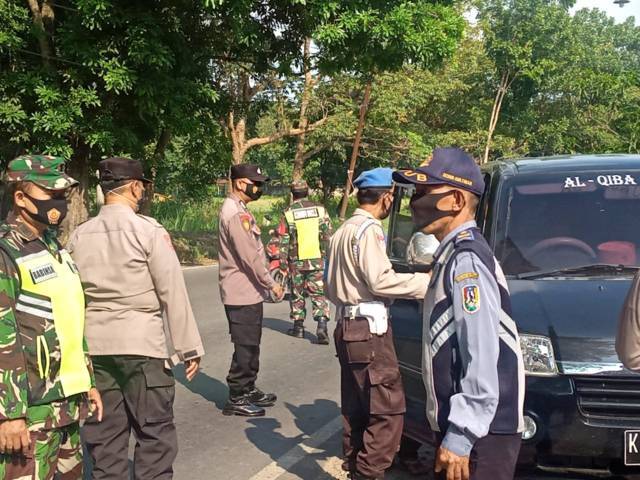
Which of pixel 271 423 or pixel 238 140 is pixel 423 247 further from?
pixel 238 140

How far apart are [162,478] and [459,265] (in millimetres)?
2120

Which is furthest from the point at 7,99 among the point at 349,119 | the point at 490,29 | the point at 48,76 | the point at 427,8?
the point at 490,29

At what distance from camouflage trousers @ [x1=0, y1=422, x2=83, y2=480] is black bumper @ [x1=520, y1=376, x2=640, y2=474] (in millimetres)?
2078

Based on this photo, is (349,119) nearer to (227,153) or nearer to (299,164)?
(299,164)

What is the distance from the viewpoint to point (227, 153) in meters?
20.1

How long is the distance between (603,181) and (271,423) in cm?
310

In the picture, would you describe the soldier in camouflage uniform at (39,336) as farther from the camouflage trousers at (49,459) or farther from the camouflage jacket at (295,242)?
the camouflage jacket at (295,242)

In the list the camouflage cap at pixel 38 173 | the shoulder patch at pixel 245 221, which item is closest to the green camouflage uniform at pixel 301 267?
the shoulder patch at pixel 245 221

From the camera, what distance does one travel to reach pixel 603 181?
4.79 metres

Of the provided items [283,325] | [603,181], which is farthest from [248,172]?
[283,325]

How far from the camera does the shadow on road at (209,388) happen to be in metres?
6.70

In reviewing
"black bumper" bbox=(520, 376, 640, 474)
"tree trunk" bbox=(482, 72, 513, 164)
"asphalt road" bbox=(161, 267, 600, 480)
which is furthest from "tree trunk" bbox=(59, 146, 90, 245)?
"tree trunk" bbox=(482, 72, 513, 164)

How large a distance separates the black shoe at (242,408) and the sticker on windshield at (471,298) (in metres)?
3.94

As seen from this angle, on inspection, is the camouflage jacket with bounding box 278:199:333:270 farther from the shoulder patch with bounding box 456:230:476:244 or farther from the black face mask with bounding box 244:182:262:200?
the shoulder patch with bounding box 456:230:476:244
